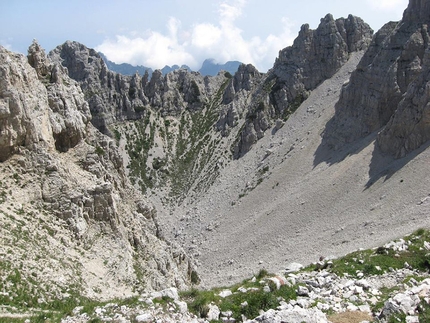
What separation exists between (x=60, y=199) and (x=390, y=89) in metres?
63.8

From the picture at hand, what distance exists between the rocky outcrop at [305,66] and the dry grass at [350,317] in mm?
93982

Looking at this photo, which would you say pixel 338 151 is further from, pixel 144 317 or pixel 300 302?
pixel 144 317

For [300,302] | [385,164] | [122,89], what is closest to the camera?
[300,302]

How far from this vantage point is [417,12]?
248ft

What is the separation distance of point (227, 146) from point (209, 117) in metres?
25.3

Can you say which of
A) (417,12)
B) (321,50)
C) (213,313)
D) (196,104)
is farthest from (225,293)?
(196,104)

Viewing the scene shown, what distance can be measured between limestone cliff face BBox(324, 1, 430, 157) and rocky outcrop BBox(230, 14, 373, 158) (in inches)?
916

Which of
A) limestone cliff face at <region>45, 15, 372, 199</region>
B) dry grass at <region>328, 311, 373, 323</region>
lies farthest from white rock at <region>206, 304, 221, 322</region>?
limestone cliff face at <region>45, 15, 372, 199</region>

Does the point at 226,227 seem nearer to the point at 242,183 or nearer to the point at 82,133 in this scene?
the point at 242,183

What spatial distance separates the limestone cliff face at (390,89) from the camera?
62281mm

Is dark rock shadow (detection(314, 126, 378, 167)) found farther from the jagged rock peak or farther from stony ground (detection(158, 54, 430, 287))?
the jagged rock peak

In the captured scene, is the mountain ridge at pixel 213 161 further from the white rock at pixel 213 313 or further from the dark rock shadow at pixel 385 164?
the white rock at pixel 213 313

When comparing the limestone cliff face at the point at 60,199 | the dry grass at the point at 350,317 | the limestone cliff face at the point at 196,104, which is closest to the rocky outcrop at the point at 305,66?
the limestone cliff face at the point at 196,104

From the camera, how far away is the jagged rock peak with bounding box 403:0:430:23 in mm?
Answer: 74188
